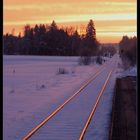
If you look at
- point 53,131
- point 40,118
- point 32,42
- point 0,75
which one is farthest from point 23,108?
point 32,42

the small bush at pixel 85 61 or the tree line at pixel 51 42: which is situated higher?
the tree line at pixel 51 42

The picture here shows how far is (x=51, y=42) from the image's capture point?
5177 inches

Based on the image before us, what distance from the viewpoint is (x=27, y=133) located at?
1281 cm

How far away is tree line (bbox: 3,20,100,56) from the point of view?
13079 centimetres

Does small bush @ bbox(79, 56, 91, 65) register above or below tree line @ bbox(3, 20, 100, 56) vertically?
below

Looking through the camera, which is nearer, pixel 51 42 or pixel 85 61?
pixel 85 61

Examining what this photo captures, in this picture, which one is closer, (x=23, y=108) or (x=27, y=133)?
(x=27, y=133)

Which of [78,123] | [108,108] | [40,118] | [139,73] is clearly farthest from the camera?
[108,108]

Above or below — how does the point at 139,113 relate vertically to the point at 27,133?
above

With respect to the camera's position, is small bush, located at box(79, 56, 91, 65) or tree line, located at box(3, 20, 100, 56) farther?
tree line, located at box(3, 20, 100, 56)

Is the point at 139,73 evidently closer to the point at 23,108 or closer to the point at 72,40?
the point at 23,108

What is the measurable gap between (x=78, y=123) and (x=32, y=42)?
123867 millimetres

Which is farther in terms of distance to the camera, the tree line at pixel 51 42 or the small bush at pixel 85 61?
the tree line at pixel 51 42

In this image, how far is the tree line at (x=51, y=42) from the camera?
131 metres
